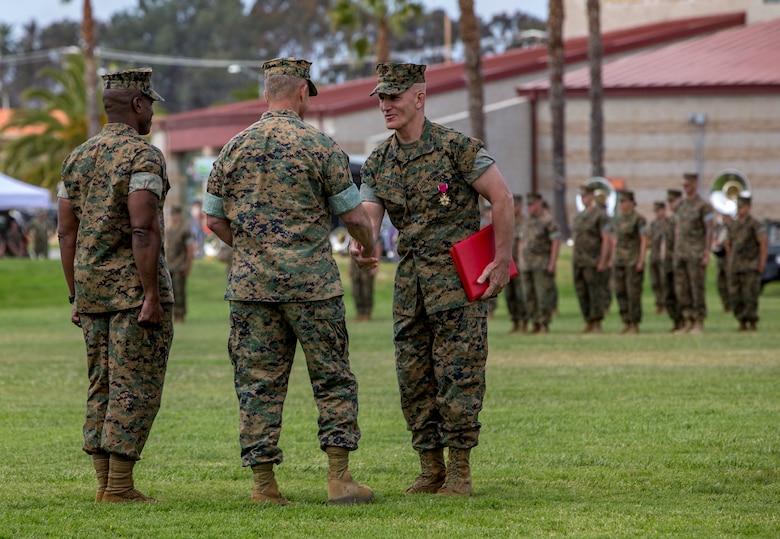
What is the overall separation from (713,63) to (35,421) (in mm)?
38871

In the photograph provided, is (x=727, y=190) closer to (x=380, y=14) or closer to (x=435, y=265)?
(x=380, y=14)

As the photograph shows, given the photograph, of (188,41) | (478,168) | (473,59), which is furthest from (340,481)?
(188,41)

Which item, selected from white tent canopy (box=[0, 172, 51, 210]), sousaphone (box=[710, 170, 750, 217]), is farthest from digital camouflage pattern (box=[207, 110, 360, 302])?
white tent canopy (box=[0, 172, 51, 210])

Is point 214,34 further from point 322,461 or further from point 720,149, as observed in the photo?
point 322,461

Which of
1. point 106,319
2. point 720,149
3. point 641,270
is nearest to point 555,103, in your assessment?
point 720,149

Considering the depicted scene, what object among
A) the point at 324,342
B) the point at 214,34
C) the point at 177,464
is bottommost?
the point at 177,464

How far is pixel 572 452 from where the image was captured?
350 inches

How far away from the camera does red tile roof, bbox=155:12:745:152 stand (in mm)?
49000

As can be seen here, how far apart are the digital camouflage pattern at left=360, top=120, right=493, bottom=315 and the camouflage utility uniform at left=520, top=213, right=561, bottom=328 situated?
1376cm

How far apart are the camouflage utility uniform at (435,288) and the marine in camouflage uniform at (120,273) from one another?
4.22 ft

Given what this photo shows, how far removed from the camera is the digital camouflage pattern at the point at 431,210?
7.32m

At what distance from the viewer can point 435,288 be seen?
7309mm

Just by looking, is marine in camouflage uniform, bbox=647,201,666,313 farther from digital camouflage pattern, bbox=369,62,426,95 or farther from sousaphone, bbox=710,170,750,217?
digital camouflage pattern, bbox=369,62,426,95

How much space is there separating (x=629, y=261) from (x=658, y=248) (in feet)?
10.5
